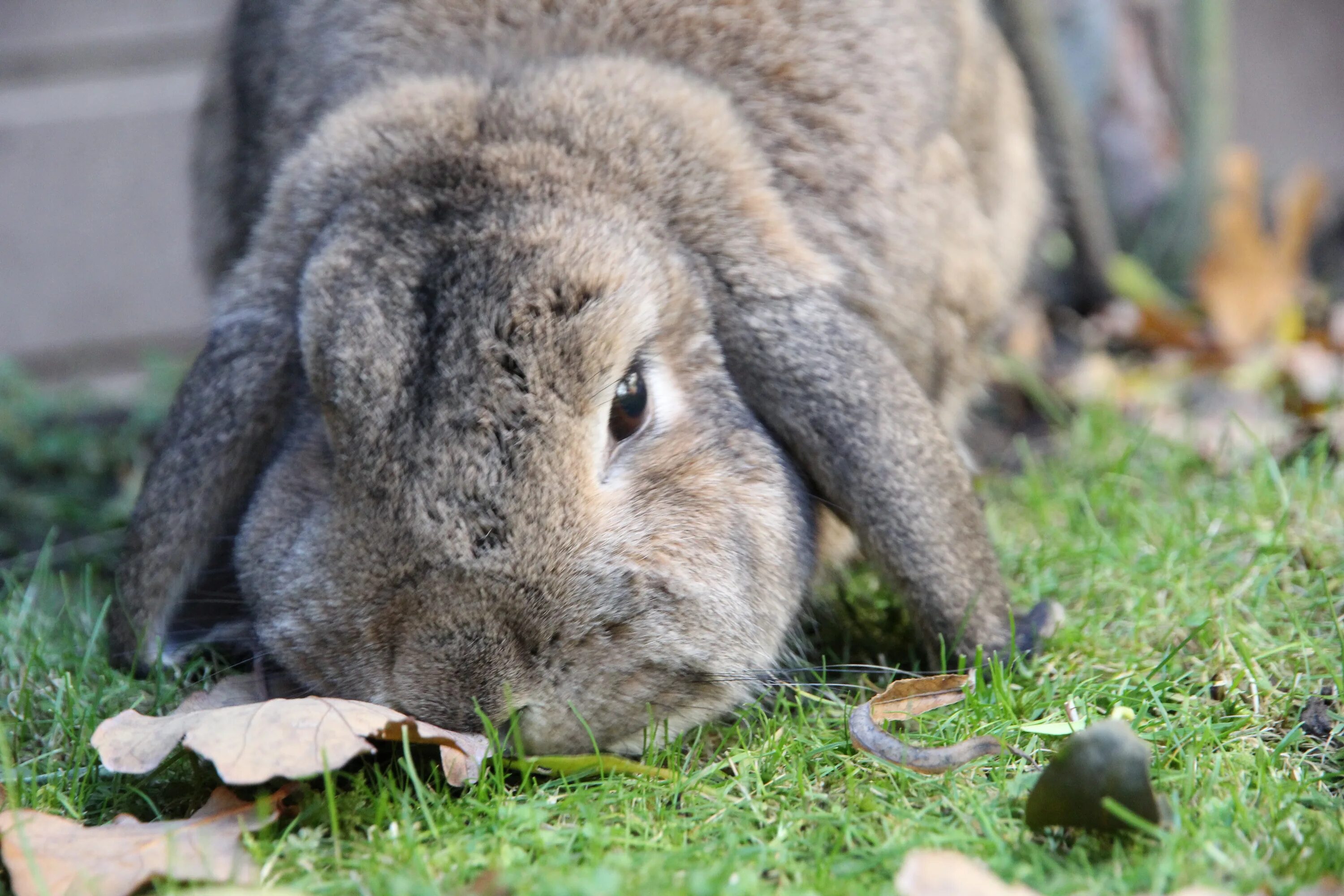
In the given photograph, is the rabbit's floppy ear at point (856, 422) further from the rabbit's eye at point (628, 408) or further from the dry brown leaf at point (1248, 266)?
the dry brown leaf at point (1248, 266)

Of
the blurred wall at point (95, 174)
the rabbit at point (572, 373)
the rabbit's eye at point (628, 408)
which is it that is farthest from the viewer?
the blurred wall at point (95, 174)

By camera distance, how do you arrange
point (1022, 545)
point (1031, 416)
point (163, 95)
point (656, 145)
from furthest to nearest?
1. point (163, 95)
2. point (1031, 416)
3. point (1022, 545)
4. point (656, 145)

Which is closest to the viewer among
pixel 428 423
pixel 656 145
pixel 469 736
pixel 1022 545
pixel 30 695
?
pixel 469 736

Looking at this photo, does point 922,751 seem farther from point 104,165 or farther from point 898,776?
point 104,165

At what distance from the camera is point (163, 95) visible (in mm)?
5488

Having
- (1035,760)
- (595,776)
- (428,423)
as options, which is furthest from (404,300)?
(1035,760)


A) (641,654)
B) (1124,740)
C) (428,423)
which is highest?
(428,423)

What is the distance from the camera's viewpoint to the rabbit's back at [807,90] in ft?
9.98

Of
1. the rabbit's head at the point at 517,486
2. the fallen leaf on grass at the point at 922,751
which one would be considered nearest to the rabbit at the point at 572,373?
the rabbit's head at the point at 517,486

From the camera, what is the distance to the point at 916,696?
7.55 ft

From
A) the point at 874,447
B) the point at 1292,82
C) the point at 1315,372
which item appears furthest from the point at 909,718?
the point at 1292,82

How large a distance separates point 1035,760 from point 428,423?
114 centimetres

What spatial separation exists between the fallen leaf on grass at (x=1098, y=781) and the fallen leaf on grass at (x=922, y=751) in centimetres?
26

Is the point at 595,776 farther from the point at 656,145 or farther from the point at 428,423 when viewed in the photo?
the point at 656,145
